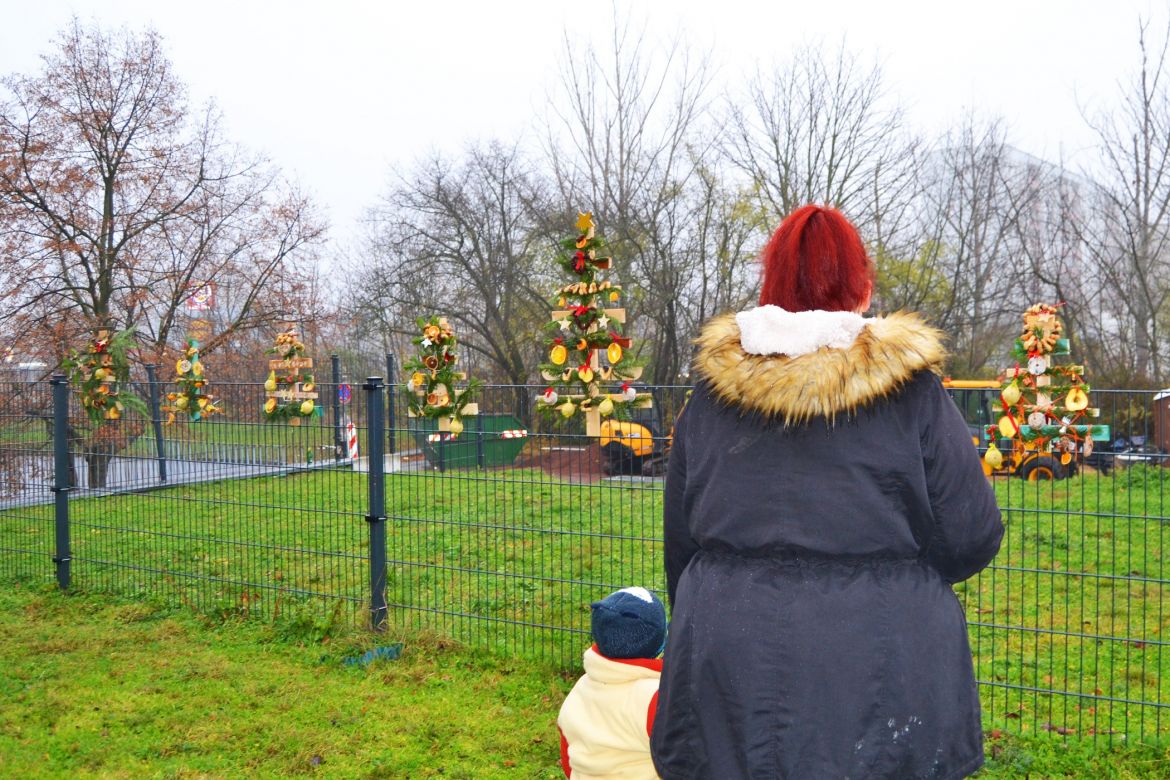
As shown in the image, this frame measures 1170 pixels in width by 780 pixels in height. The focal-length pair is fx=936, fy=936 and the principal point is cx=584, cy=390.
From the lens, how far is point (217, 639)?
5629 mm

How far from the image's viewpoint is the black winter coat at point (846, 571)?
1771 mm

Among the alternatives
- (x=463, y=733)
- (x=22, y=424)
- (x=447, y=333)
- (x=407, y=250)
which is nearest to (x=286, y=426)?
(x=447, y=333)

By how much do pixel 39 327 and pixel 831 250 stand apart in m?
12.3

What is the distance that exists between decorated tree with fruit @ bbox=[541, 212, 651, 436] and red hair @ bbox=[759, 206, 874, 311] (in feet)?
8.67

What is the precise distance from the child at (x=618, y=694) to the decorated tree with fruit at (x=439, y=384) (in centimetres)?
253

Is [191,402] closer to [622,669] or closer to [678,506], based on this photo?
[622,669]

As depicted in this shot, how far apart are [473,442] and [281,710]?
1.64 meters

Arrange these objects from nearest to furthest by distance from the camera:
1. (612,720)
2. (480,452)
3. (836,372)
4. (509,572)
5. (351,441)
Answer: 1. (836,372)
2. (612,720)
3. (480,452)
4. (351,441)
5. (509,572)

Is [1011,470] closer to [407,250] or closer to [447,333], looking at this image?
[447,333]

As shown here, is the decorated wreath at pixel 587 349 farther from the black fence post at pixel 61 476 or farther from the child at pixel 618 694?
the black fence post at pixel 61 476

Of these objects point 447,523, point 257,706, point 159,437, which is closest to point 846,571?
point 447,523

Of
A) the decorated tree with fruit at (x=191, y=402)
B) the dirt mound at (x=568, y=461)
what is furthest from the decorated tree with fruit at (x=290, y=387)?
the dirt mound at (x=568, y=461)

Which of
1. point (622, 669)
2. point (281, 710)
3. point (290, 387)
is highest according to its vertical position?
point (290, 387)

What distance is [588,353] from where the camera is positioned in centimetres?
475
